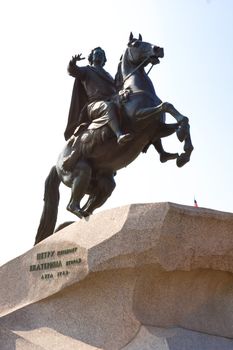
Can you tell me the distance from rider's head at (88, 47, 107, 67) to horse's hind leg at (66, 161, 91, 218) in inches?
84.4

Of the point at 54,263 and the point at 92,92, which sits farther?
the point at 92,92

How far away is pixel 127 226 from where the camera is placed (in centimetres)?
657

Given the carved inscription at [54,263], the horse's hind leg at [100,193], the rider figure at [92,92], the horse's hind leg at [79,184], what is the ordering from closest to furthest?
the carved inscription at [54,263], the horse's hind leg at [79,184], the rider figure at [92,92], the horse's hind leg at [100,193]

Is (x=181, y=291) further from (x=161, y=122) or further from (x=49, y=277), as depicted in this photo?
(x=161, y=122)

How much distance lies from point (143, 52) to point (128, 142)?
146cm

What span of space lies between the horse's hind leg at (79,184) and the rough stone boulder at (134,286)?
3.05 feet

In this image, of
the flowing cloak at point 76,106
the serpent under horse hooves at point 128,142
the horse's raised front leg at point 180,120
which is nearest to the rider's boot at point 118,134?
the serpent under horse hooves at point 128,142

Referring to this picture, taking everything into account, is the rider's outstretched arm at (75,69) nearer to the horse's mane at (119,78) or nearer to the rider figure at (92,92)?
the rider figure at (92,92)

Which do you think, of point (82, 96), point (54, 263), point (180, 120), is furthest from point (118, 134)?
point (82, 96)

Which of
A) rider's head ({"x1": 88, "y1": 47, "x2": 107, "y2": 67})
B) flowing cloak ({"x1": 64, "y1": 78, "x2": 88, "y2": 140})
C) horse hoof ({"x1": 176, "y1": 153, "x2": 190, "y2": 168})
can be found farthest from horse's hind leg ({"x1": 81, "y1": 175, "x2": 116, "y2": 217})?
rider's head ({"x1": 88, "y1": 47, "x2": 107, "y2": 67})

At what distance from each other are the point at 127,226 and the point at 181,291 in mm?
1031

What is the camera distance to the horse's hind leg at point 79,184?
8.26m

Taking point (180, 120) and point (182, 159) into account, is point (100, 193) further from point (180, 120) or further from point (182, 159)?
point (180, 120)

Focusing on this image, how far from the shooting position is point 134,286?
6582 mm
